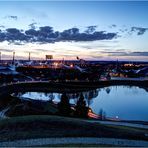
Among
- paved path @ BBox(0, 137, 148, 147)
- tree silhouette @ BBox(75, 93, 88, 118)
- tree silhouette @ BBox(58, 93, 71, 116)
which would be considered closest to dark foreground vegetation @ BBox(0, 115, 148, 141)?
paved path @ BBox(0, 137, 148, 147)

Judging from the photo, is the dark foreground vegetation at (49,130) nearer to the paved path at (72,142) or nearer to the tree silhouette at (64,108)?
the paved path at (72,142)

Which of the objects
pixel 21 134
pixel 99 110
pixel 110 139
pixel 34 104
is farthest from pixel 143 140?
pixel 99 110

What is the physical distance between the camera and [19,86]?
99.1 meters

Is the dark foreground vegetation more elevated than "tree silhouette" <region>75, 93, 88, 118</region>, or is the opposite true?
the dark foreground vegetation

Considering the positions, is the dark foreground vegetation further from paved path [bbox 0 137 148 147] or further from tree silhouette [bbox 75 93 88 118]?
tree silhouette [bbox 75 93 88 118]

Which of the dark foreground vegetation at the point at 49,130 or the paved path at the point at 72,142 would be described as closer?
the paved path at the point at 72,142

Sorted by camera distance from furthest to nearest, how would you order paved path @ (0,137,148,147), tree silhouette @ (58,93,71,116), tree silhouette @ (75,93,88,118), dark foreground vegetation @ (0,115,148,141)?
tree silhouette @ (75,93,88,118) < tree silhouette @ (58,93,71,116) < dark foreground vegetation @ (0,115,148,141) < paved path @ (0,137,148,147)

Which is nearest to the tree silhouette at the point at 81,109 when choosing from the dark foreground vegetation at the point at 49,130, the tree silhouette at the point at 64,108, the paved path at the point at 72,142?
the tree silhouette at the point at 64,108

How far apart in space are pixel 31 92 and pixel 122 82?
54925 mm

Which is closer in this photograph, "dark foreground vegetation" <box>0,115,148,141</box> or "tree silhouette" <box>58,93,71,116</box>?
"dark foreground vegetation" <box>0,115,148,141</box>

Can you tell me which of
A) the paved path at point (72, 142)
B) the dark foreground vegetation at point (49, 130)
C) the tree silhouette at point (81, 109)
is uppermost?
the dark foreground vegetation at point (49, 130)

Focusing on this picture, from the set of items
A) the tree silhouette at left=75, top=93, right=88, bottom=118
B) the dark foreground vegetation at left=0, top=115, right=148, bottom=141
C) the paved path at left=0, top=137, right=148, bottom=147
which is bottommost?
the tree silhouette at left=75, top=93, right=88, bottom=118

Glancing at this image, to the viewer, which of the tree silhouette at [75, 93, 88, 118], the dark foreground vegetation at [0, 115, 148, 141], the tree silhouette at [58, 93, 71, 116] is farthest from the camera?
the tree silhouette at [75, 93, 88, 118]

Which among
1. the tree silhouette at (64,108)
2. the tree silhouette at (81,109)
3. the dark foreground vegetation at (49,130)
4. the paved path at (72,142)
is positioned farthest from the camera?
the tree silhouette at (81,109)
